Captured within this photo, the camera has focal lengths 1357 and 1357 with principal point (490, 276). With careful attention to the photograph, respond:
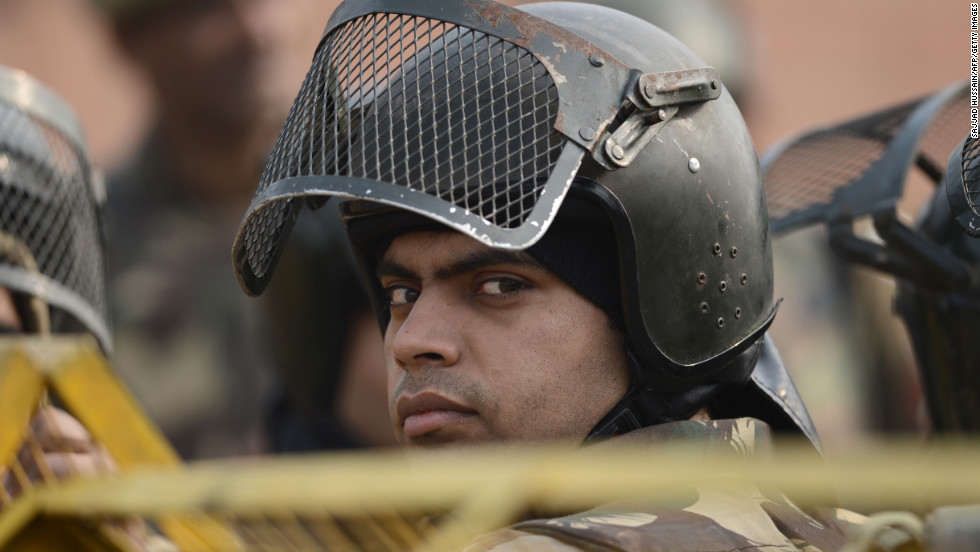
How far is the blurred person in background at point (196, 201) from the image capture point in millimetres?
7164

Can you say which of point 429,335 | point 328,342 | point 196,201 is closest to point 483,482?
point 429,335

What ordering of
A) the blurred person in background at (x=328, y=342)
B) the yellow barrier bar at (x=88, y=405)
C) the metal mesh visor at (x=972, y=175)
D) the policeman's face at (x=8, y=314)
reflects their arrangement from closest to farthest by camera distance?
the metal mesh visor at (x=972, y=175) → the yellow barrier bar at (x=88, y=405) → the policeman's face at (x=8, y=314) → the blurred person in background at (x=328, y=342)

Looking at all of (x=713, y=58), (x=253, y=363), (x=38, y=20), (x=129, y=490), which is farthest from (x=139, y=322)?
(x=129, y=490)

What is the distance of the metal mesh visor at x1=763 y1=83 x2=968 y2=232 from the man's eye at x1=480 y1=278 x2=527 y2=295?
4.28 ft

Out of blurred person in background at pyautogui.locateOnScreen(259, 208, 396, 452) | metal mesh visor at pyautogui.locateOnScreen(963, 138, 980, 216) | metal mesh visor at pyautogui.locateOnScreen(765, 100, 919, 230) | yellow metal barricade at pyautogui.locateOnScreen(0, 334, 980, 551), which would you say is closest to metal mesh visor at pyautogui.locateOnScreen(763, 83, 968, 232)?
metal mesh visor at pyautogui.locateOnScreen(765, 100, 919, 230)

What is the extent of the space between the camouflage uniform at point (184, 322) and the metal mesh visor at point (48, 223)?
3.30 meters

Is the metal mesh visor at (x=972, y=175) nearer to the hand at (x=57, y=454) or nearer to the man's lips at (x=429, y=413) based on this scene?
the man's lips at (x=429, y=413)

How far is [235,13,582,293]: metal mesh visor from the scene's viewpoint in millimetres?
2029

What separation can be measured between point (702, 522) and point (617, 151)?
598 mm

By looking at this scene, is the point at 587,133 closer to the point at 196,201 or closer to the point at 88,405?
the point at 88,405

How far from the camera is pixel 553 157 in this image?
2.09 m

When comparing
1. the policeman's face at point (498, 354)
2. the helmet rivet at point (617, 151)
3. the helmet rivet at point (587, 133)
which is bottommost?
the policeman's face at point (498, 354)

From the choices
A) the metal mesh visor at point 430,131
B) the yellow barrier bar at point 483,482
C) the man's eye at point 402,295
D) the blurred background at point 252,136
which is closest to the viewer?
the yellow barrier bar at point 483,482

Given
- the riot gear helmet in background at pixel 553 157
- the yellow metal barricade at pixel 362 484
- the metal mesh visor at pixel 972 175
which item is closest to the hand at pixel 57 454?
the yellow metal barricade at pixel 362 484
